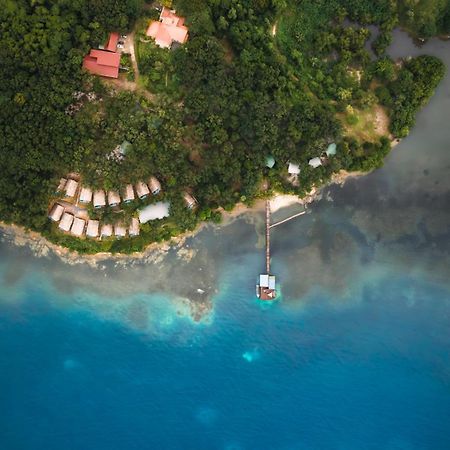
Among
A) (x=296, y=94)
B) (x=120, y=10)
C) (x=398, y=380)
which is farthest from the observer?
(x=398, y=380)

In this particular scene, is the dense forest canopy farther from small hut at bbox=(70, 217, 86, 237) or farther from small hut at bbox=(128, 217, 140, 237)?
small hut at bbox=(70, 217, 86, 237)

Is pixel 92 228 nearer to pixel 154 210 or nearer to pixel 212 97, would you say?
pixel 154 210

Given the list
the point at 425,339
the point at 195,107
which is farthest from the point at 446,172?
the point at 195,107

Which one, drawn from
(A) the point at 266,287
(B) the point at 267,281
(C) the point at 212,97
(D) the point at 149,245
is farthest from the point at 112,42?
(A) the point at 266,287

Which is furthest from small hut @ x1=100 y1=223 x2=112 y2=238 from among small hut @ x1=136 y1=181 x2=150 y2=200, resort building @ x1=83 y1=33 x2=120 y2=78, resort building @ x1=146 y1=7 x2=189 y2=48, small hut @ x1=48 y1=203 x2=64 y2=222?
resort building @ x1=146 y1=7 x2=189 y2=48

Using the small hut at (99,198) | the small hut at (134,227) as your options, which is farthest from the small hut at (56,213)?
the small hut at (134,227)

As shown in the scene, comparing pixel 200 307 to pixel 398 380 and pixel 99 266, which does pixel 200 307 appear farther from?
pixel 398 380

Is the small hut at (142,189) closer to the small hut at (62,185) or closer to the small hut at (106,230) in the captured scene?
the small hut at (106,230)
